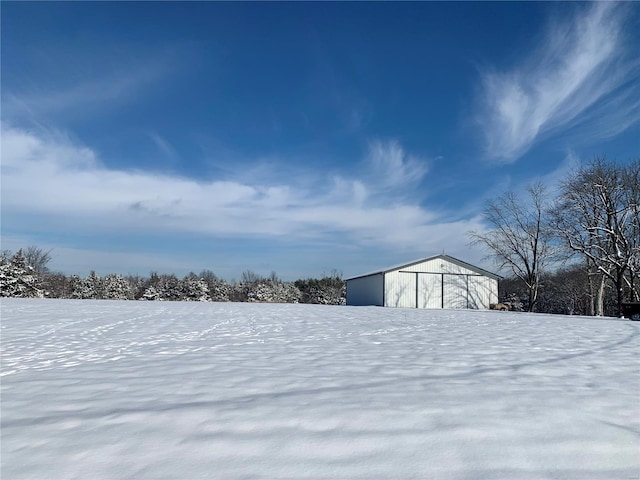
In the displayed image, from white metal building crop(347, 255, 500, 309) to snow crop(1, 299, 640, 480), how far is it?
22.8 metres

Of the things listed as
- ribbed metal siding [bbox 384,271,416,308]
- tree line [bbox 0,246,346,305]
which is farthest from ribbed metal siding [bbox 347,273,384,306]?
tree line [bbox 0,246,346,305]

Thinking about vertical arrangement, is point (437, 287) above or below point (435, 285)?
below

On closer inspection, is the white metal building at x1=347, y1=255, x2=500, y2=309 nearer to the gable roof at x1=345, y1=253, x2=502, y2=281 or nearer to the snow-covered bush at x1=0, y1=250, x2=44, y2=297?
the gable roof at x1=345, y1=253, x2=502, y2=281

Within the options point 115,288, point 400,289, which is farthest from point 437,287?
point 115,288

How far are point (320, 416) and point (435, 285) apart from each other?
27.4m

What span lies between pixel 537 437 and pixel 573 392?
1445mm

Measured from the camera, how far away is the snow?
2.17 meters

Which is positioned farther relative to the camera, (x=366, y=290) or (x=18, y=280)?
(x=18, y=280)

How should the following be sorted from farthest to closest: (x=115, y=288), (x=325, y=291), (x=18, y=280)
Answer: (x=325, y=291) < (x=115, y=288) < (x=18, y=280)

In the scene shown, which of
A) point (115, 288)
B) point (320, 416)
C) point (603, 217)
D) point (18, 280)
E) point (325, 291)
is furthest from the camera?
point (325, 291)

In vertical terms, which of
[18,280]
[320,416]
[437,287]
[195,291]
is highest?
[437,287]

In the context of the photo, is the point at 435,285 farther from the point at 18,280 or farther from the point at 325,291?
the point at 18,280

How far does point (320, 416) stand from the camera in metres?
2.85

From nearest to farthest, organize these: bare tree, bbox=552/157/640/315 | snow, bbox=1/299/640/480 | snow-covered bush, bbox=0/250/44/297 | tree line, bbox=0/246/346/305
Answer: snow, bbox=1/299/640/480, bare tree, bbox=552/157/640/315, snow-covered bush, bbox=0/250/44/297, tree line, bbox=0/246/346/305
